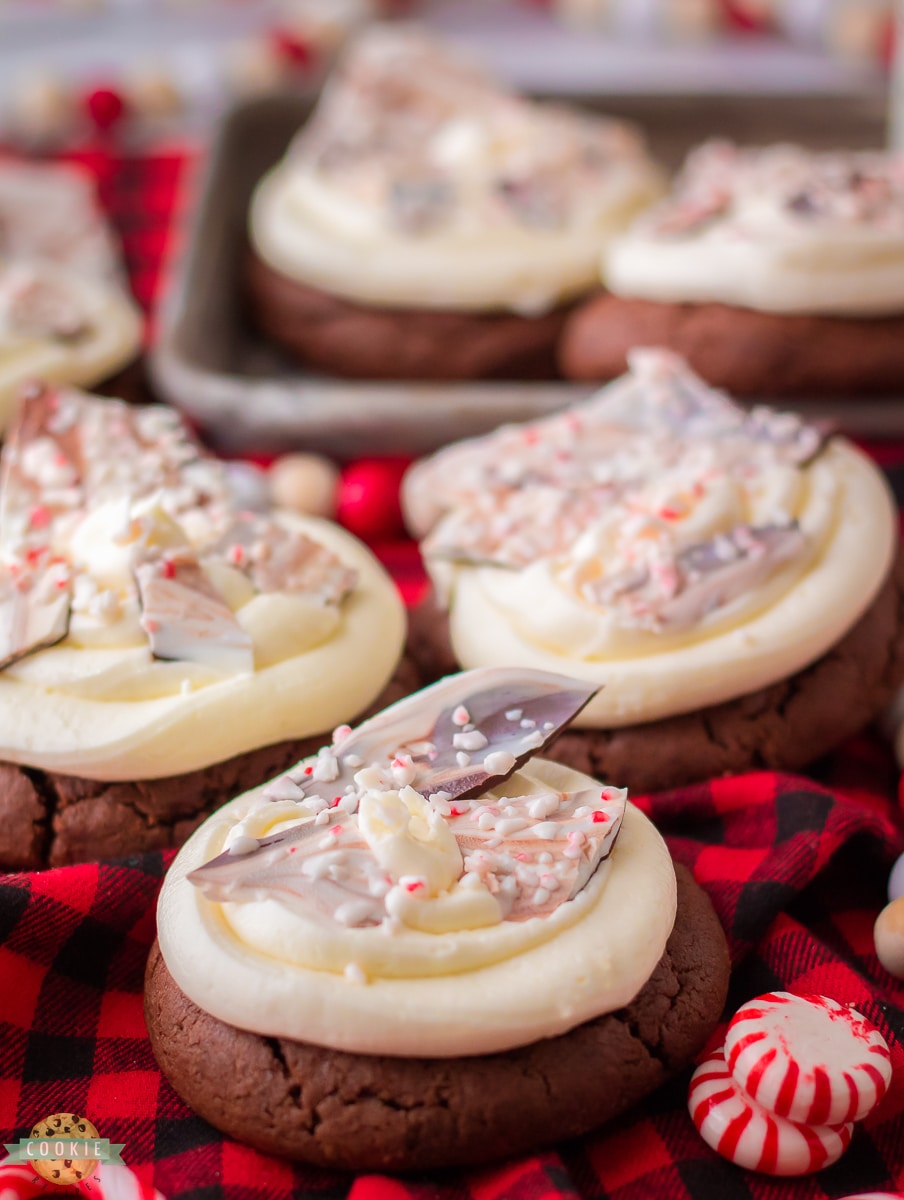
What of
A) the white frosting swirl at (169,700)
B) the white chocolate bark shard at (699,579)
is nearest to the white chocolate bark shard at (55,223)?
the white frosting swirl at (169,700)

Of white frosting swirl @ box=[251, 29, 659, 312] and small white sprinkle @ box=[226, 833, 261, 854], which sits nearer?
small white sprinkle @ box=[226, 833, 261, 854]

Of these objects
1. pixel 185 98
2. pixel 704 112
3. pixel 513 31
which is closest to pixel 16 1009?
pixel 704 112

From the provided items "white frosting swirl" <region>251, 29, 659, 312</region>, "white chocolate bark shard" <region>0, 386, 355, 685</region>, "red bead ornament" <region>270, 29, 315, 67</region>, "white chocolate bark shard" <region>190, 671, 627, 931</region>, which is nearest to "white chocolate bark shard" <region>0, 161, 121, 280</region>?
"white frosting swirl" <region>251, 29, 659, 312</region>

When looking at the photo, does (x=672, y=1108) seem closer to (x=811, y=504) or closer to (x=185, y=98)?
(x=811, y=504)

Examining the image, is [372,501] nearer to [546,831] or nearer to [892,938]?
[546,831]

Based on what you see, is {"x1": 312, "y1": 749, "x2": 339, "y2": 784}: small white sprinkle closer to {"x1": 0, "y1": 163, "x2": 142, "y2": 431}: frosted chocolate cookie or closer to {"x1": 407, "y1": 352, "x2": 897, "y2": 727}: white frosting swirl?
{"x1": 407, "y1": 352, "x2": 897, "y2": 727}: white frosting swirl

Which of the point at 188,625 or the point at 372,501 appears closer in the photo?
the point at 188,625

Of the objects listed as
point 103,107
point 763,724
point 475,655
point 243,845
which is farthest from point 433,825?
point 103,107
